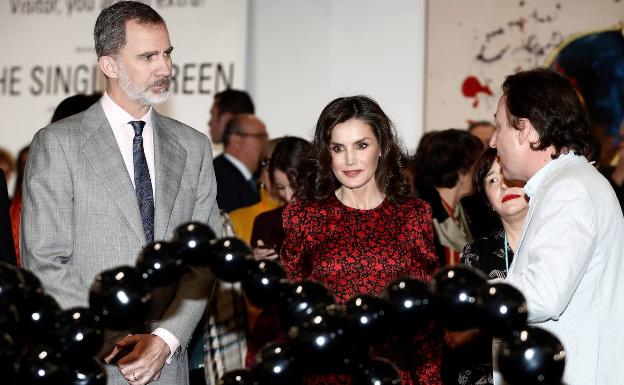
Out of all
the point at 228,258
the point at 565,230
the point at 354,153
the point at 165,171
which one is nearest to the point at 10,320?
the point at 228,258

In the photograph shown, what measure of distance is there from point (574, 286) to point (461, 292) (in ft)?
2.03

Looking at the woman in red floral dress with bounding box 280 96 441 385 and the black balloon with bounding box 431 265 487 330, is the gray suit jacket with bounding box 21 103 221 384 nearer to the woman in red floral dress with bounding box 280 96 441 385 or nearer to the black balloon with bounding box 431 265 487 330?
the woman in red floral dress with bounding box 280 96 441 385

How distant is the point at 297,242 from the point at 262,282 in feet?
5.01

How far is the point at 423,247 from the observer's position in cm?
321

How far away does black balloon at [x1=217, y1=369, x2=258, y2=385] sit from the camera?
1559 mm

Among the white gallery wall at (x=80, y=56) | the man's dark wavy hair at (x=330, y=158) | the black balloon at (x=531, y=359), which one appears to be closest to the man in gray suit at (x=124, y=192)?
the man's dark wavy hair at (x=330, y=158)

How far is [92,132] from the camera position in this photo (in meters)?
2.79

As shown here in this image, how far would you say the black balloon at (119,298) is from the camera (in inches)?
62.2

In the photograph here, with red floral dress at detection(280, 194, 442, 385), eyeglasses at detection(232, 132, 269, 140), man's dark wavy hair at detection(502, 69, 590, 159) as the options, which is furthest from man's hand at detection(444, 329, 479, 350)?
eyeglasses at detection(232, 132, 269, 140)

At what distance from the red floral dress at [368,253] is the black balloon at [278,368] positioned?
1.52 meters

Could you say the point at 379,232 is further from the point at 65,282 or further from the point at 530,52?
the point at 530,52

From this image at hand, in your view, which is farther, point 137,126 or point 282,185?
point 282,185

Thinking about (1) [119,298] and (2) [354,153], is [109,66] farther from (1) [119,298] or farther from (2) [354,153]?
(1) [119,298]

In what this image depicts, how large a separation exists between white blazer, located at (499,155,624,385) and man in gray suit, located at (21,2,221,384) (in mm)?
1033
